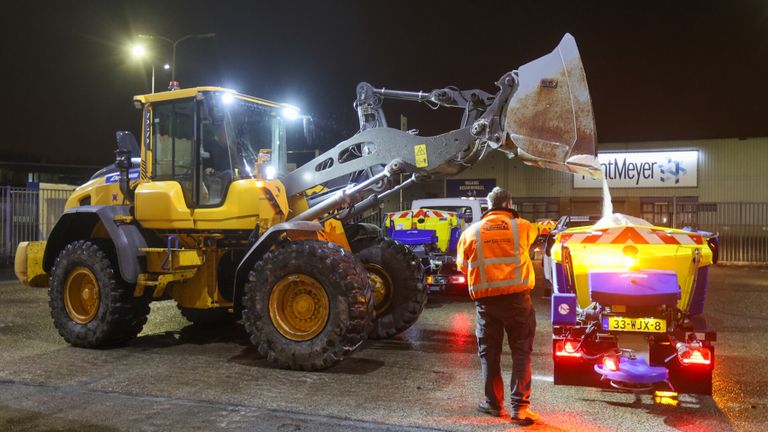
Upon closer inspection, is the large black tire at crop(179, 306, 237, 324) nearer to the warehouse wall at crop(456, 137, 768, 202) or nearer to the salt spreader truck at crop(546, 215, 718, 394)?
the salt spreader truck at crop(546, 215, 718, 394)

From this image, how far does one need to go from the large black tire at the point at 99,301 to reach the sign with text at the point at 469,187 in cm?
2820

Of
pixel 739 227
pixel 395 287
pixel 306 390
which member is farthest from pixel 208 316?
pixel 739 227

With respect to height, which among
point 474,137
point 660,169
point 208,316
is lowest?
point 208,316

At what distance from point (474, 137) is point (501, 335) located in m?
2.52

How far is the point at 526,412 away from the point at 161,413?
296 centimetres

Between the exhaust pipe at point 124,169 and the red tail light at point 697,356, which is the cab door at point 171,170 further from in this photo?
the red tail light at point 697,356

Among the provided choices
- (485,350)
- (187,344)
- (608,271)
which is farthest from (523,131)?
(187,344)

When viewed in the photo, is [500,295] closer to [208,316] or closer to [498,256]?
Answer: [498,256]

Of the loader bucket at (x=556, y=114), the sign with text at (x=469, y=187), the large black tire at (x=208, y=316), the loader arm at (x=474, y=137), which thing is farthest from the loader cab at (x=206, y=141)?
the sign with text at (x=469, y=187)

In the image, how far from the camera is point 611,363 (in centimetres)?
573

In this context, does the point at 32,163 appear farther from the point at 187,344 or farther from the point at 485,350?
the point at 485,350

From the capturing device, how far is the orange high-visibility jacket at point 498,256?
549 cm

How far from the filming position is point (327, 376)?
6.86 metres

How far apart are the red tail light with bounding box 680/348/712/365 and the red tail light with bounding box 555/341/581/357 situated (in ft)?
2.85
